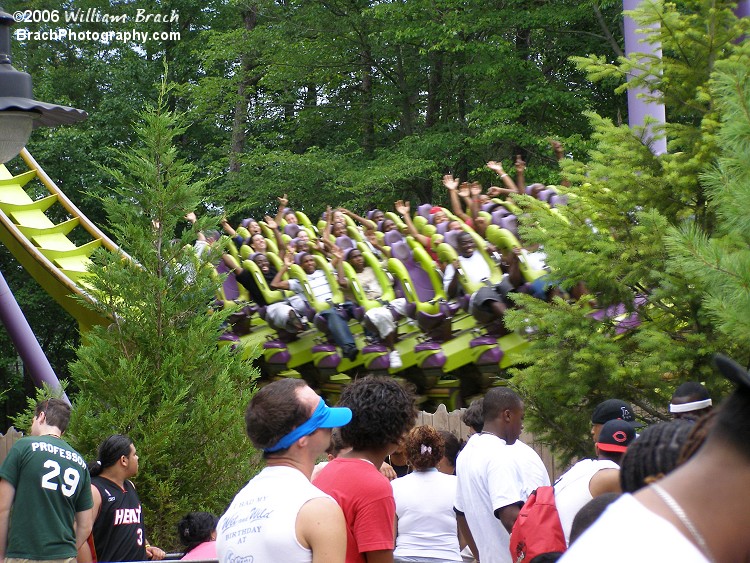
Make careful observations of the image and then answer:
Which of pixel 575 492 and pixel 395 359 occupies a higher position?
pixel 575 492

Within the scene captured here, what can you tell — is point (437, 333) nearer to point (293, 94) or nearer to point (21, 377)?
point (293, 94)

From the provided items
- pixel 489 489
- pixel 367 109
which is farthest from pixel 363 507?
pixel 367 109

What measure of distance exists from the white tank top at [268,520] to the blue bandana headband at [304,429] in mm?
62

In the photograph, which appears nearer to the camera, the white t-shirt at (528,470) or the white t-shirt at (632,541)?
the white t-shirt at (632,541)

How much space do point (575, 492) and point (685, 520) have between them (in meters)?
2.46

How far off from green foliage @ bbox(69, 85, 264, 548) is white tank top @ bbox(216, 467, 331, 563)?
3.80 metres

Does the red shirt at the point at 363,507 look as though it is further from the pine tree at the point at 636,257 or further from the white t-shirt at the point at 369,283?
the white t-shirt at the point at 369,283

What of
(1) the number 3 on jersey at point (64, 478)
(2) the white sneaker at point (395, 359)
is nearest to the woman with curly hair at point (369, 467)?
(1) the number 3 on jersey at point (64, 478)

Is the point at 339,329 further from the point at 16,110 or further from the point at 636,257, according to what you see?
the point at 16,110

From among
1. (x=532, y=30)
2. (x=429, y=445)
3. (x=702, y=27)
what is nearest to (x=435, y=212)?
(x=702, y=27)

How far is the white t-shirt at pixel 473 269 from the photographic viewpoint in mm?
10812

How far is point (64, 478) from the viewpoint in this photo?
4746 millimetres

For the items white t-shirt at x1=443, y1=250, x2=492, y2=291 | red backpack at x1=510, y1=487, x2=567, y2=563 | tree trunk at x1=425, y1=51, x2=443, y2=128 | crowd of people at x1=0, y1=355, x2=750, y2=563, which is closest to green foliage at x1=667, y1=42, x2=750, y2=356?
crowd of people at x1=0, y1=355, x2=750, y2=563

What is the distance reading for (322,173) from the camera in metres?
22.1
